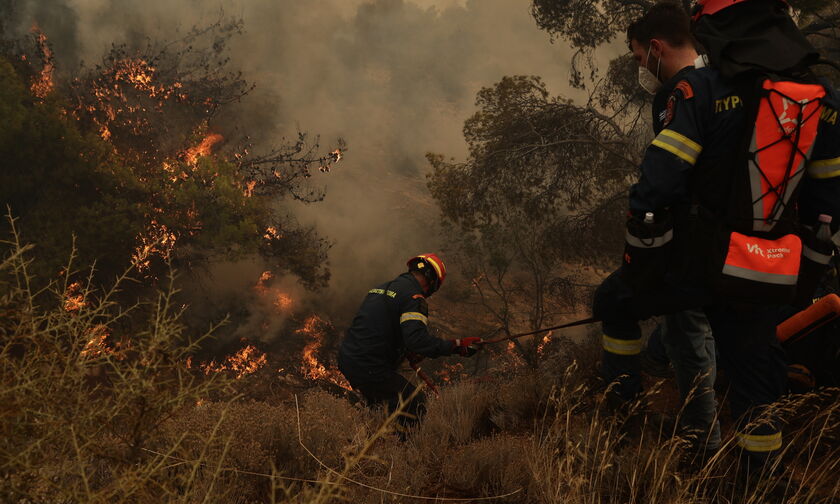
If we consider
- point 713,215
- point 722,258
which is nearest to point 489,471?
point 722,258

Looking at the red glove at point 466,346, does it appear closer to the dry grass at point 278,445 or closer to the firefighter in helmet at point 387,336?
the firefighter in helmet at point 387,336

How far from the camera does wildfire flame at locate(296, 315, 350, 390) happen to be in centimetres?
1282

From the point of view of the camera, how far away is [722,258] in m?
2.16

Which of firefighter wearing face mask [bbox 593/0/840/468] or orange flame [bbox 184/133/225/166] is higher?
orange flame [bbox 184/133/225/166]

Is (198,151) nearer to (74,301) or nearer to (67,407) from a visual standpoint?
(74,301)

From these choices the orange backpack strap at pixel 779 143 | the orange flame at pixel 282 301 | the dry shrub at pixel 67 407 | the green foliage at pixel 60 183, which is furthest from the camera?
the orange flame at pixel 282 301

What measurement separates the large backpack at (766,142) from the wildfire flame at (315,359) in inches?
396

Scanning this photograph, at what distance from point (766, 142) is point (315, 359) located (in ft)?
41.7

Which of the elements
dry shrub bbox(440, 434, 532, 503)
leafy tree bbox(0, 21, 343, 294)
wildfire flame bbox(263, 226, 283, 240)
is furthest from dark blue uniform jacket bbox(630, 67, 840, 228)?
wildfire flame bbox(263, 226, 283, 240)

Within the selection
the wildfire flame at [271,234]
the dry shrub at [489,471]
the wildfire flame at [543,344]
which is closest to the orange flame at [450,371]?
the wildfire flame at [543,344]

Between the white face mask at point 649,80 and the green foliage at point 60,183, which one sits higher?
the green foliage at point 60,183

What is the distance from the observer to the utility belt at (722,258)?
2.14 metres

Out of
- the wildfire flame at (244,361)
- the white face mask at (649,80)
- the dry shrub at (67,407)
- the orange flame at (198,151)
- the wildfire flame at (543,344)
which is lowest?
the wildfire flame at (543,344)

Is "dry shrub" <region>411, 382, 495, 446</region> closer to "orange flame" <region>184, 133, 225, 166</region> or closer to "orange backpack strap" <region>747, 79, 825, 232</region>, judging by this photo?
"orange backpack strap" <region>747, 79, 825, 232</region>
